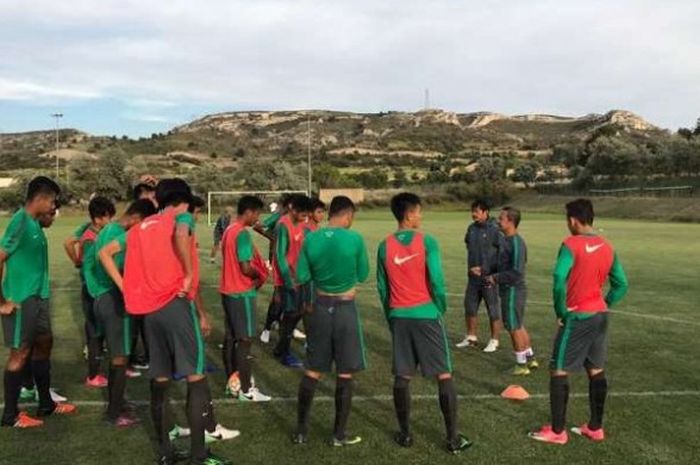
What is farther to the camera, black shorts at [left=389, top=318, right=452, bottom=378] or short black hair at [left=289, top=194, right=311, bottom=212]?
short black hair at [left=289, top=194, right=311, bottom=212]

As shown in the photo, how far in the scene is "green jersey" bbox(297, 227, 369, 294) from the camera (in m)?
5.85

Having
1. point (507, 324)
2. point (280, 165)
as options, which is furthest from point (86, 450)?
point (280, 165)

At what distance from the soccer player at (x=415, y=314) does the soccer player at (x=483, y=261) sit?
11.6 feet

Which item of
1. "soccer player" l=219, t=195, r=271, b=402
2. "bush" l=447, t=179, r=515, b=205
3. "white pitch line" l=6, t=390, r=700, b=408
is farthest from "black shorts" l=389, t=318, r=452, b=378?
"bush" l=447, t=179, r=515, b=205

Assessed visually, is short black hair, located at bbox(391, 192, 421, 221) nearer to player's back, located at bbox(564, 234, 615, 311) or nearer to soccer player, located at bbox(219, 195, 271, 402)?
player's back, located at bbox(564, 234, 615, 311)

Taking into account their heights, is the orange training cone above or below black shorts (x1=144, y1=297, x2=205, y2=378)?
below

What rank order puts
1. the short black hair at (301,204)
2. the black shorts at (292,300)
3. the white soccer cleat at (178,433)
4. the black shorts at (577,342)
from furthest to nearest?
the black shorts at (292,300)
the short black hair at (301,204)
the white soccer cleat at (178,433)
the black shorts at (577,342)

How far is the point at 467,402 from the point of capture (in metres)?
7.23

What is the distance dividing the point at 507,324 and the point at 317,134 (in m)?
180

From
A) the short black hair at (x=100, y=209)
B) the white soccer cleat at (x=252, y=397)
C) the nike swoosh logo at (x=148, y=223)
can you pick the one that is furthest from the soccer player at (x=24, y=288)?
the white soccer cleat at (x=252, y=397)

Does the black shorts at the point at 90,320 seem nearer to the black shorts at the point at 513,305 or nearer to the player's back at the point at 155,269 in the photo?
the player's back at the point at 155,269

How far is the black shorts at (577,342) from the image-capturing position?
5957 millimetres

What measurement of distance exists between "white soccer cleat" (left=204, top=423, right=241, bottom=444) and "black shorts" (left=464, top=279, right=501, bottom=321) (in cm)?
Answer: 452

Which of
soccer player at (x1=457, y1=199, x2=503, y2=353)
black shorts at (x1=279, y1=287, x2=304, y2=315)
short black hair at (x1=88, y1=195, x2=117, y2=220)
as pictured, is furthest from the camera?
soccer player at (x1=457, y1=199, x2=503, y2=353)
